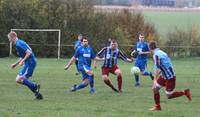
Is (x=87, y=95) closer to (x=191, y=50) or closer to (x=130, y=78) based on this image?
(x=130, y=78)

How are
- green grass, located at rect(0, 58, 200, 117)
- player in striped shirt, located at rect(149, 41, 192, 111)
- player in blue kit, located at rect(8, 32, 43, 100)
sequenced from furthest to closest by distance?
player in blue kit, located at rect(8, 32, 43, 100) → player in striped shirt, located at rect(149, 41, 192, 111) → green grass, located at rect(0, 58, 200, 117)

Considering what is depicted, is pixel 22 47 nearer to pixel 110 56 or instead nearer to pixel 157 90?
pixel 157 90

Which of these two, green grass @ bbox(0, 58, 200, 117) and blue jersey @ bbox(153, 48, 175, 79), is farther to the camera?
blue jersey @ bbox(153, 48, 175, 79)

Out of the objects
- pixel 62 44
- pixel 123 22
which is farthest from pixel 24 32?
pixel 123 22

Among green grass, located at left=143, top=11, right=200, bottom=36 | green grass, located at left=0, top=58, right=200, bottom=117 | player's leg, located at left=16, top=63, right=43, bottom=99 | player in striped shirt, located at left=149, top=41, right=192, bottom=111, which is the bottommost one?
green grass, located at left=143, top=11, right=200, bottom=36

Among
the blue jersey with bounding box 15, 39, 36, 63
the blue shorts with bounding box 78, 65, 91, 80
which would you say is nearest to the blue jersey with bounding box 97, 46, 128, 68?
the blue shorts with bounding box 78, 65, 91, 80

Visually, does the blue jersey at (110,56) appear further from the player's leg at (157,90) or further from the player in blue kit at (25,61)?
the player's leg at (157,90)

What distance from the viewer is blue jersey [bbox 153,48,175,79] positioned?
15778mm

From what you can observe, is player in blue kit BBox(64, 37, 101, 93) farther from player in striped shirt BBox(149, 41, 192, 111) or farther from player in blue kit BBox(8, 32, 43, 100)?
player in striped shirt BBox(149, 41, 192, 111)

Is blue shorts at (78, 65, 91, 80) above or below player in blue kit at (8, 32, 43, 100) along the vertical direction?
below

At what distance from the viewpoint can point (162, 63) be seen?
15.9m

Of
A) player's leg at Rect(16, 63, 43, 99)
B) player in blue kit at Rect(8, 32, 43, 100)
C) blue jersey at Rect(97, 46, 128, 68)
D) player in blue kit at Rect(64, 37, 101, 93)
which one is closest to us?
player in blue kit at Rect(8, 32, 43, 100)

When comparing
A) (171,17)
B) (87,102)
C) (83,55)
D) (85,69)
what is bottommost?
(171,17)

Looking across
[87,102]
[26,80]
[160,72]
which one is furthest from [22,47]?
[160,72]
